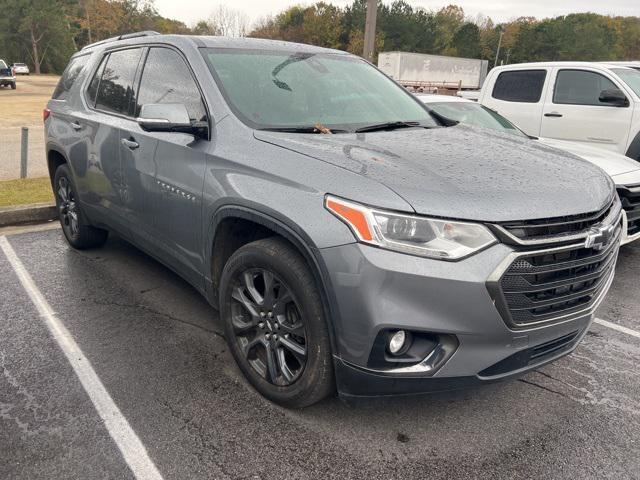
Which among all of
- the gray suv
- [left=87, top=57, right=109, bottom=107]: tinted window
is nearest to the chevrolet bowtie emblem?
the gray suv

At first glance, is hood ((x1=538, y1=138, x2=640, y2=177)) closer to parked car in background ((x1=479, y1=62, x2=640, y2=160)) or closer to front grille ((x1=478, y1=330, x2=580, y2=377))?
parked car in background ((x1=479, y1=62, x2=640, y2=160))

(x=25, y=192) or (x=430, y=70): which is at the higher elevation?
(x=430, y=70)

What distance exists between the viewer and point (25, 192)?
6.50m

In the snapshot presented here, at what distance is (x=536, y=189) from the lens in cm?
229

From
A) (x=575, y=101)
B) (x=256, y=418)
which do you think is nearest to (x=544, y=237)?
(x=256, y=418)

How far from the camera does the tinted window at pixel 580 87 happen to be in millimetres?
7095

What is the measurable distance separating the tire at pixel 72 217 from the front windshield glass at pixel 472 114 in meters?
4.01

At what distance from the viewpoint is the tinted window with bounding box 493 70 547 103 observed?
7664 millimetres

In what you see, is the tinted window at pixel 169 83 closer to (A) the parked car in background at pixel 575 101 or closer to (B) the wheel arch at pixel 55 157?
(B) the wheel arch at pixel 55 157

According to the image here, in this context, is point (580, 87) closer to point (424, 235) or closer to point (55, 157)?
point (424, 235)

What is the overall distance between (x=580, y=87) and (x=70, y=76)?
644 cm

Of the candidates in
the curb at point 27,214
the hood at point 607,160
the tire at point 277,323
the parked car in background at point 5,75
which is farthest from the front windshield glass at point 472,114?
the parked car in background at point 5,75

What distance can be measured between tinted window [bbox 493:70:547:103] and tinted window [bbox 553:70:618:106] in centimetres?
26

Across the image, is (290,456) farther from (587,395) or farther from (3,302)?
(3,302)
